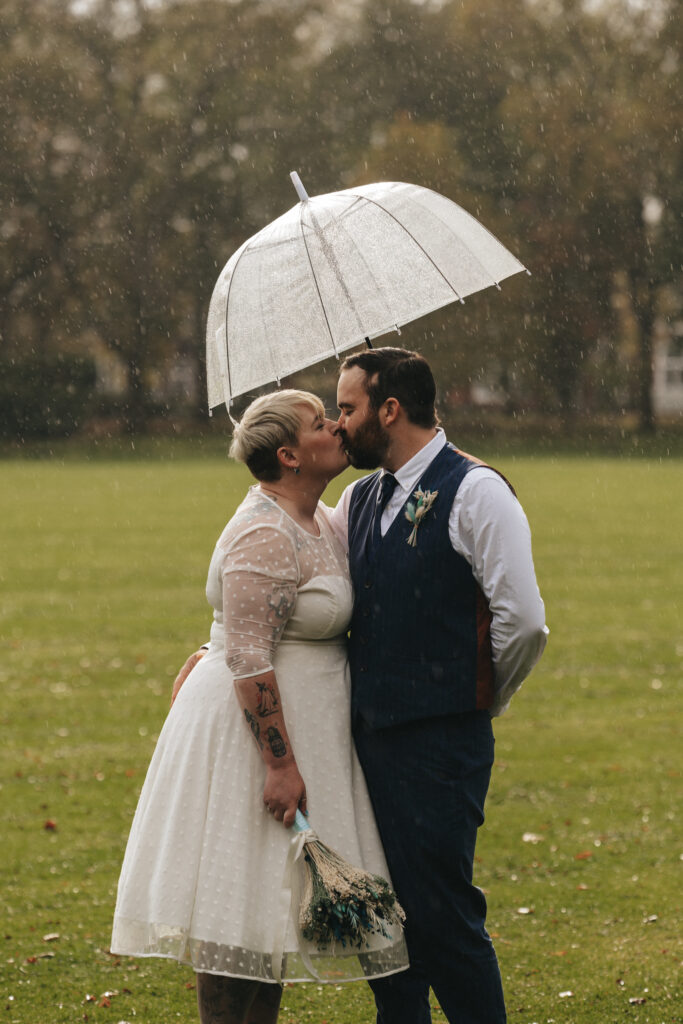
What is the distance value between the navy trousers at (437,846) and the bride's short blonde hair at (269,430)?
32.9 inches

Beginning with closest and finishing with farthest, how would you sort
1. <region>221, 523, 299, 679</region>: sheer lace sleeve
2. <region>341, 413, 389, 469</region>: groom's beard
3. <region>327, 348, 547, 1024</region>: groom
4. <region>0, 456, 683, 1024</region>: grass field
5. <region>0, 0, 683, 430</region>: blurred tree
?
<region>221, 523, 299, 679</region>: sheer lace sleeve → <region>327, 348, 547, 1024</region>: groom → <region>341, 413, 389, 469</region>: groom's beard → <region>0, 456, 683, 1024</region>: grass field → <region>0, 0, 683, 430</region>: blurred tree

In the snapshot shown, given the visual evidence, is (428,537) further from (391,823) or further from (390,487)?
(391,823)

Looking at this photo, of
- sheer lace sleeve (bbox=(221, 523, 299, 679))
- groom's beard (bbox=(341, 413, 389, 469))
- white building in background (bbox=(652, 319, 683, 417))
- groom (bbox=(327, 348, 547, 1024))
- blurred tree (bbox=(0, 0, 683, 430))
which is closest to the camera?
sheer lace sleeve (bbox=(221, 523, 299, 679))

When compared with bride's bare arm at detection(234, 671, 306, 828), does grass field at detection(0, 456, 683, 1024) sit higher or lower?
lower

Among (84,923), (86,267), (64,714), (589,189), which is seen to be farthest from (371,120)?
(84,923)

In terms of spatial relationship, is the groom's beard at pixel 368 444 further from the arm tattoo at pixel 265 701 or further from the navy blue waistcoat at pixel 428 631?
the arm tattoo at pixel 265 701

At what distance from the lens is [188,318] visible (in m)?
52.0

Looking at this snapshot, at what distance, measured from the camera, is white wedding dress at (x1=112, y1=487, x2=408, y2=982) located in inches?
144

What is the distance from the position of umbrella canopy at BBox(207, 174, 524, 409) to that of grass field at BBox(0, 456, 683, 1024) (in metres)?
2.68

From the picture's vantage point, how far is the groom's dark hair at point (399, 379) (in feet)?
12.8

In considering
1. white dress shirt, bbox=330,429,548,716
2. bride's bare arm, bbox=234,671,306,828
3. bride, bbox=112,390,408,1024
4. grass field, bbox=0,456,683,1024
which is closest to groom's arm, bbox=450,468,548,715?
white dress shirt, bbox=330,429,548,716

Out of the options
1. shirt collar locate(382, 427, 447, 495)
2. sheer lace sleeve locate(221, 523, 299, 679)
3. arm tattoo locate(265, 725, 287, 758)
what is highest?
shirt collar locate(382, 427, 447, 495)

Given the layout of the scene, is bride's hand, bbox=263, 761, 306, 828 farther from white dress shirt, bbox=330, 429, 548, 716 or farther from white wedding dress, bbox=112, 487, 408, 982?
white dress shirt, bbox=330, 429, 548, 716

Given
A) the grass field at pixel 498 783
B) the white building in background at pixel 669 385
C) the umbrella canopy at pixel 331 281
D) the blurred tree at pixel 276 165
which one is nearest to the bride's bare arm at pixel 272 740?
the umbrella canopy at pixel 331 281
